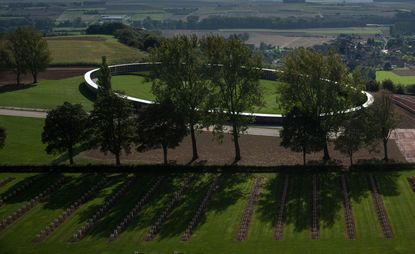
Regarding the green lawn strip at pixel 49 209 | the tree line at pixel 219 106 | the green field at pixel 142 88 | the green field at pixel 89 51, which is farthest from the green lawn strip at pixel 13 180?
the green field at pixel 89 51

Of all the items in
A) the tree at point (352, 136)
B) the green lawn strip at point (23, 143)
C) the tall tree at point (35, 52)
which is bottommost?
the green lawn strip at point (23, 143)

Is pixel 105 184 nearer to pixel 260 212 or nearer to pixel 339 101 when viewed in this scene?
pixel 260 212

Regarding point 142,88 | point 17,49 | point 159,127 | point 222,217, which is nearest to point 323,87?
point 159,127

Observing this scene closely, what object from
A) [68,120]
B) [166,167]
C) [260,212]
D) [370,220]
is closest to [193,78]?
[166,167]

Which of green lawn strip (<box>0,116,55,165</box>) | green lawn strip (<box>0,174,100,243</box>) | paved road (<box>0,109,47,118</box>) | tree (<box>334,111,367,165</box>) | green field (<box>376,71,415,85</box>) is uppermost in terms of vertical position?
tree (<box>334,111,367,165</box>)

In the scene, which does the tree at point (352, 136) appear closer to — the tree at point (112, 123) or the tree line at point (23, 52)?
the tree at point (112, 123)

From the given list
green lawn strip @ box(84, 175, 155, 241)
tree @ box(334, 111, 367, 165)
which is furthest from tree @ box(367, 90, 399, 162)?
green lawn strip @ box(84, 175, 155, 241)

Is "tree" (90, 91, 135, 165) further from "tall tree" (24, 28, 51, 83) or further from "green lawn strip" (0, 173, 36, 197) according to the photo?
"tall tree" (24, 28, 51, 83)
